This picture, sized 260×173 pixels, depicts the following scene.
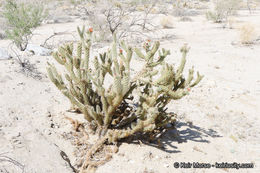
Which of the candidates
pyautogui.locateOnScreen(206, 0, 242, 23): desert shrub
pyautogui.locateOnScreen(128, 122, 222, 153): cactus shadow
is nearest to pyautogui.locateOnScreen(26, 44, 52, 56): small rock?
pyautogui.locateOnScreen(128, 122, 222, 153): cactus shadow

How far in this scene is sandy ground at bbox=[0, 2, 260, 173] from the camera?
2.85m

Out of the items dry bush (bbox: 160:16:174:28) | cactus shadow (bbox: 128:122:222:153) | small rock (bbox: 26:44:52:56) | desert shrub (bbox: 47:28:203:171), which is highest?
desert shrub (bbox: 47:28:203:171)

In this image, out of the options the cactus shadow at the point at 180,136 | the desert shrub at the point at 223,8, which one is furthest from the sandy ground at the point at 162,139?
the desert shrub at the point at 223,8

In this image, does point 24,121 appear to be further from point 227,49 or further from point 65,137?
point 227,49

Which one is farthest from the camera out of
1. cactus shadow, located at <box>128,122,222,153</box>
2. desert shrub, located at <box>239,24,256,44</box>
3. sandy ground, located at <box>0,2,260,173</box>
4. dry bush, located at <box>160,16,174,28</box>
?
dry bush, located at <box>160,16,174,28</box>

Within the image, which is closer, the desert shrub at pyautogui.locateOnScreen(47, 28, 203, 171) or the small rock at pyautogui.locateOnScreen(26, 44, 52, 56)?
the desert shrub at pyautogui.locateOnScreen(47, 28, 203, 171)

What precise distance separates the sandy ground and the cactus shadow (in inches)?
0.5

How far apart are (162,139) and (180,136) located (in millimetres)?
362

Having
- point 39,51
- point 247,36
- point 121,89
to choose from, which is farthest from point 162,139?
point 247,36

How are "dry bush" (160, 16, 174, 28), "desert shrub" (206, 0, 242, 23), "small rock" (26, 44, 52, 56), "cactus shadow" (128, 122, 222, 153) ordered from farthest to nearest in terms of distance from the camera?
"desert shrub" (206, 0, 242, 23) → "dry bush" (160, 16, 174, 28) → "small rock" (26, 44, 52, 56) → "cactus shadow" (128, 122, 222, 153)

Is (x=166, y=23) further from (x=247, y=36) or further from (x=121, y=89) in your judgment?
(x=121, y=89)

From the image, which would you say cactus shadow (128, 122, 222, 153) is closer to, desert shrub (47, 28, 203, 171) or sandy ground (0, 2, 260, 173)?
sandy ground (0, 2, 260, 173)

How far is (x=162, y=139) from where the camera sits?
3.62 meters

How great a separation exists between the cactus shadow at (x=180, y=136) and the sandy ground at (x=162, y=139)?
12 millimetres
